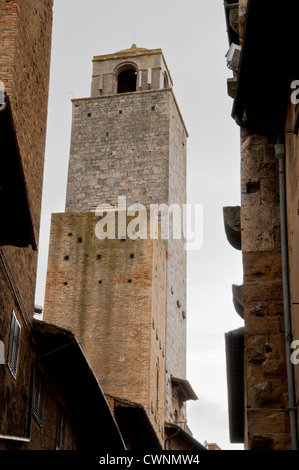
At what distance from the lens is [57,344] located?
39.8ft

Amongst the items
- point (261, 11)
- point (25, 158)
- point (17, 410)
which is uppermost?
point (25, 158)

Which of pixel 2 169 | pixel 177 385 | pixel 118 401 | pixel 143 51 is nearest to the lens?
pixel 2 169

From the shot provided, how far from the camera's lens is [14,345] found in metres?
10.6

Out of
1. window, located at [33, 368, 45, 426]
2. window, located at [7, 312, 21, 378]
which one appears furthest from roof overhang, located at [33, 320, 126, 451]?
window, located at [7, 312, 21, 378]

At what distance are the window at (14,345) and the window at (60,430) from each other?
8.70ft

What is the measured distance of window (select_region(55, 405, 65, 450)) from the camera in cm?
1312

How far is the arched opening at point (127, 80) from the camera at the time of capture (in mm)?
36906

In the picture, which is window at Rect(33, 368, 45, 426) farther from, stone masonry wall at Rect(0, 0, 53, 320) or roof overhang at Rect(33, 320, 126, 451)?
stone masonry wall at Rect(0, 0, 53, 320)

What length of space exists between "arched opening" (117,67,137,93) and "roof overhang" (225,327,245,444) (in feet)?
84.1

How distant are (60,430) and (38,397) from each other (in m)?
1.55
